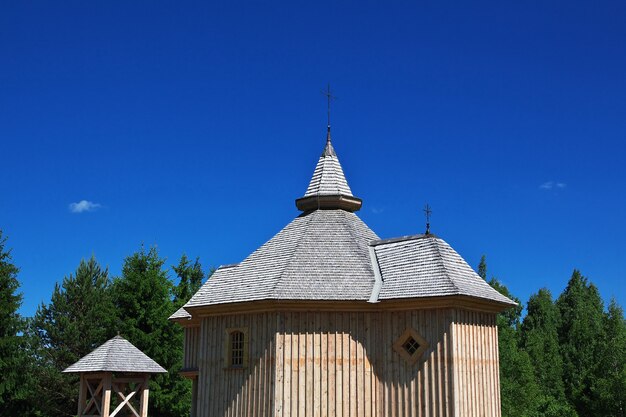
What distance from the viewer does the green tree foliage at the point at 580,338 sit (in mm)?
41375

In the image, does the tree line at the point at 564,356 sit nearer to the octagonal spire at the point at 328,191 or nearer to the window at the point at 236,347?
the octagonal spire at the point at 328,191

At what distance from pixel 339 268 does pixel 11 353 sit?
21.3m

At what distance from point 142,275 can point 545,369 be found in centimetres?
2742

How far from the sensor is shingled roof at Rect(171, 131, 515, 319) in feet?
59.8

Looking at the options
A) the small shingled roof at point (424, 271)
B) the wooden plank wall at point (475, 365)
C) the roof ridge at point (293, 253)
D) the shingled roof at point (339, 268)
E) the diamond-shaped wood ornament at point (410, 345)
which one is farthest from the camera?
the roof ridge at point (293, 253)

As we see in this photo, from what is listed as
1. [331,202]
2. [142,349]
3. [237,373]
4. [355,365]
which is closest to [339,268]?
[355,365]

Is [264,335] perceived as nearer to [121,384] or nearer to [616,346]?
[121,384]

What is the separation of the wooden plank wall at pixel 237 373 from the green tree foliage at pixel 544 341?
30.1 m

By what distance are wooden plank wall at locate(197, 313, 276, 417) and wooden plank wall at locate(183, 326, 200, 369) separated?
2.79 meters

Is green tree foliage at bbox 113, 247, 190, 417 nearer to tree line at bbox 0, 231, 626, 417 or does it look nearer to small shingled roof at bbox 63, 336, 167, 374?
tree line at bbox 0, 231, 626, 417

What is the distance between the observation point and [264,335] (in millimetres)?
18375

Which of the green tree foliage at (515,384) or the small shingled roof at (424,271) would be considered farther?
the green tree foliage at (515,384)

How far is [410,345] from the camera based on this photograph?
17.9 m

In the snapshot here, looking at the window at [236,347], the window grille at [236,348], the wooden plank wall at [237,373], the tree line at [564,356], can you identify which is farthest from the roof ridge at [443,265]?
the tree line at [564,356]
